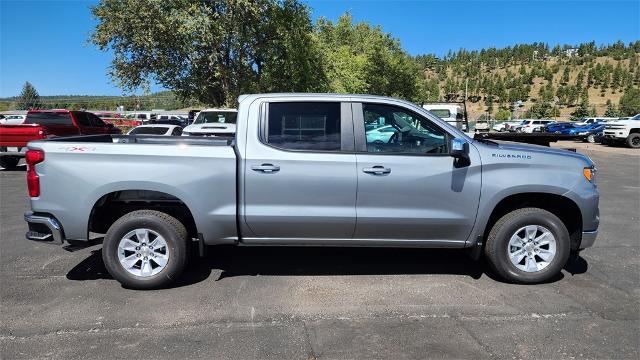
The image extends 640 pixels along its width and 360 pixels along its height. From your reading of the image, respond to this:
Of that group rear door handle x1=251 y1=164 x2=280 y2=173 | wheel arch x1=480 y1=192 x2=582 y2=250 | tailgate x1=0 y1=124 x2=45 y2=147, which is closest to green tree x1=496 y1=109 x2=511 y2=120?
tailgate x1=0 y1=124 x2=45 y2=147

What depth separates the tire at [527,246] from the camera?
15.3ft

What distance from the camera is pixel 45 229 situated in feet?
14.8

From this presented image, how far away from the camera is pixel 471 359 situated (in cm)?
334

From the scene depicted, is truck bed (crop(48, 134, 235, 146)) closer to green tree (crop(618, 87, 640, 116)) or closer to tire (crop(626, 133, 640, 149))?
tire (crop(626, 133, 640, 149))

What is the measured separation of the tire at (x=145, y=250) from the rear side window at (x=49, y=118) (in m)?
12.6

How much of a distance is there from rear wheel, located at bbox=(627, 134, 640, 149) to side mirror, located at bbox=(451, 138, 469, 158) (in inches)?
1082

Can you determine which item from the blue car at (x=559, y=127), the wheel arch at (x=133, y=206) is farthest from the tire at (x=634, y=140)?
the wheel arch at (x=133, y=206)

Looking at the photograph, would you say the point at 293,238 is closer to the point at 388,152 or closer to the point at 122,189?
the point at 388,152

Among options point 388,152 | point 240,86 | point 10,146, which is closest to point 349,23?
point 240,86

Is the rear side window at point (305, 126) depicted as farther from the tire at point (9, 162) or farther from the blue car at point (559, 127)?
the blue car at point (559, 127)

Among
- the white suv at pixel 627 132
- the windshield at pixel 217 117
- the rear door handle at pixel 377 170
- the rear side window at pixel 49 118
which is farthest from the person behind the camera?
the white suv at pixel 627 132

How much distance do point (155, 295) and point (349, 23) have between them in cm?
4543

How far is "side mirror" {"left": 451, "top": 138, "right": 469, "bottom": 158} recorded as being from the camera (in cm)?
437

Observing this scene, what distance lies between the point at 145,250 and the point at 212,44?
1793cm
